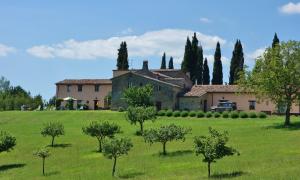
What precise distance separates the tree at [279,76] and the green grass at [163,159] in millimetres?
2863

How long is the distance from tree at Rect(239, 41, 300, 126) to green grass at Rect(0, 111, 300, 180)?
9.39 ft

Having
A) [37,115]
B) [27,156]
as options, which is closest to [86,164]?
[27,156]

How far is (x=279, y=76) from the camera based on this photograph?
52.5 metres

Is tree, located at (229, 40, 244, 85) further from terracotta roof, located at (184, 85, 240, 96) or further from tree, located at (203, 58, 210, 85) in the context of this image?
terracotta roof, located at (184, 85, 240, 96)

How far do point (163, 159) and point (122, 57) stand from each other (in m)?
76.4

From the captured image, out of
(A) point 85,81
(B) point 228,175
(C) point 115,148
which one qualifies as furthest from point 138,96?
(A) point 85,81

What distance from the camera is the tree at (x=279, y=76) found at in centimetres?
5250

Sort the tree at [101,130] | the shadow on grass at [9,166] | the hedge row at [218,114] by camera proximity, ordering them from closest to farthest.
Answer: the shadow on grass at [9,166], the tree at [101,130], the hedge row at [218,114]

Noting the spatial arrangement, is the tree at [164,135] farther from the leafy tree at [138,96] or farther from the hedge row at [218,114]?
the hedge row at [218,114]

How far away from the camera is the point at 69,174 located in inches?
1259

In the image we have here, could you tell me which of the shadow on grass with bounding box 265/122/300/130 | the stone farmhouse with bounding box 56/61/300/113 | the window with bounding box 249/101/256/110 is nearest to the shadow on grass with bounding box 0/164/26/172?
the shadow on grass with bounding box 265/122/300/130

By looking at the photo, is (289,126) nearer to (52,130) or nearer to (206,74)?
(52,130)

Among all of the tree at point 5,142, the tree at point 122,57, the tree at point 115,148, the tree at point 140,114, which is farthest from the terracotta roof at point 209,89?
the tree at point 115,148

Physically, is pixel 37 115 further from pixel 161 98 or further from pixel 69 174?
pixel 69 174
